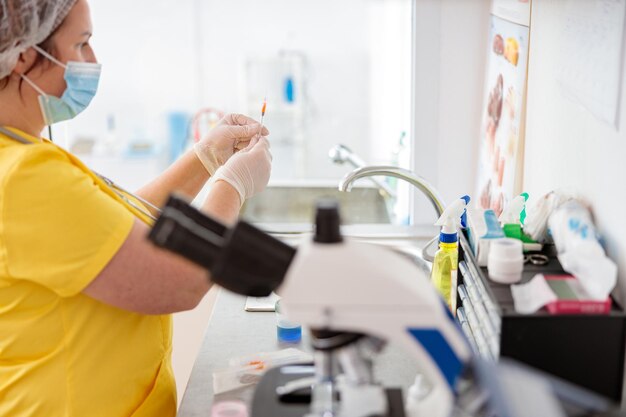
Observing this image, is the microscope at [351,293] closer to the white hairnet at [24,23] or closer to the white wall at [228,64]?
the white hairnet at [24,23]

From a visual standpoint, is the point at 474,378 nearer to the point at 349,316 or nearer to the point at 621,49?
the point at 349,316

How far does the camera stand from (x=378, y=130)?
A: 440 cm

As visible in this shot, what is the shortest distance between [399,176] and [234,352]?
65 centimetres

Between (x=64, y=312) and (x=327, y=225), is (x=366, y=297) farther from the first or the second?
(x=64, y=312)

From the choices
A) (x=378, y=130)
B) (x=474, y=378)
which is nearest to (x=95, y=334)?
(x=474, y=378)

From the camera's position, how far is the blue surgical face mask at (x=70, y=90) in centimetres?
119

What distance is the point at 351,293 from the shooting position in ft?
2.34

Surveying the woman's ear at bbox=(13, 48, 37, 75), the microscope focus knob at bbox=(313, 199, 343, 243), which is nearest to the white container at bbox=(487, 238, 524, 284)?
the microscope focus knob at bbox=(313, 199, 343, 243)

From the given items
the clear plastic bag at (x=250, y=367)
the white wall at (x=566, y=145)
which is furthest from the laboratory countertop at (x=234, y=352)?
the white wall at (x=566, y=145)

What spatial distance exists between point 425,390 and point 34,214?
0.61 metres

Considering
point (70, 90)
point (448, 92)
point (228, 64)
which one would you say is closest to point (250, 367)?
point (70, 90)

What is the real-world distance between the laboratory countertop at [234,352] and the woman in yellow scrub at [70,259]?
0.09m

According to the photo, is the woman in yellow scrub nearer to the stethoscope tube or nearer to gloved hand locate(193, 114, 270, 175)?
the stethoscope tube

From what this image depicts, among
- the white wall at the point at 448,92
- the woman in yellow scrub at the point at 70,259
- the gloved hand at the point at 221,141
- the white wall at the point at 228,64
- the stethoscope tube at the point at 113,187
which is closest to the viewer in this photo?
the woman in yellow scrub at the point at 70,259
